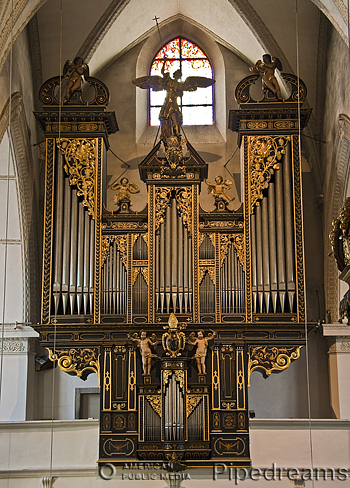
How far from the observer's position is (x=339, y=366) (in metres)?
15.6

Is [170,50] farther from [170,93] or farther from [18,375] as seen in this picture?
[18,375]

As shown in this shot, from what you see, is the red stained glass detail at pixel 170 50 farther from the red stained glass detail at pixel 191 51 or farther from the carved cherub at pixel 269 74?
the carved cherub at pixel 269 74

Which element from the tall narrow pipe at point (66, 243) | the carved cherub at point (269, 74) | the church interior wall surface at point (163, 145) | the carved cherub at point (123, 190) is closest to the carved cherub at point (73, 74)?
the church interior wall surface at point (163, 145)

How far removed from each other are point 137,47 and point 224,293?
7.15m

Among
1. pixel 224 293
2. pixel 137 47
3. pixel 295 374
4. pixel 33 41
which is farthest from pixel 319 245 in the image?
pixel 33 41

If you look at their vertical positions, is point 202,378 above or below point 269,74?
below

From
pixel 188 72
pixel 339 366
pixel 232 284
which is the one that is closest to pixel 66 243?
pixel 232 284

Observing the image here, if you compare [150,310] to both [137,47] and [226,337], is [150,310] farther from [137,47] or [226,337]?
[137,47]

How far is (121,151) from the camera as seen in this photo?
17453 millimetres

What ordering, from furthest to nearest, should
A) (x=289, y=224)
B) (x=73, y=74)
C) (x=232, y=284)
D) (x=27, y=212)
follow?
1. (x=27, y=212)
2. (x=73, y=74)
3. (x=289, y=224)
4. (x=232, y=284)

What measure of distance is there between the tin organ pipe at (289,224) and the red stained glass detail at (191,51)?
5193 mm

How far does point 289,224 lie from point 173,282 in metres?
2.12

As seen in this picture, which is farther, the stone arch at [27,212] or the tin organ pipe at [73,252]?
the stone arch at [27,212]

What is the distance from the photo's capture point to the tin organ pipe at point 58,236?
13125 mm
